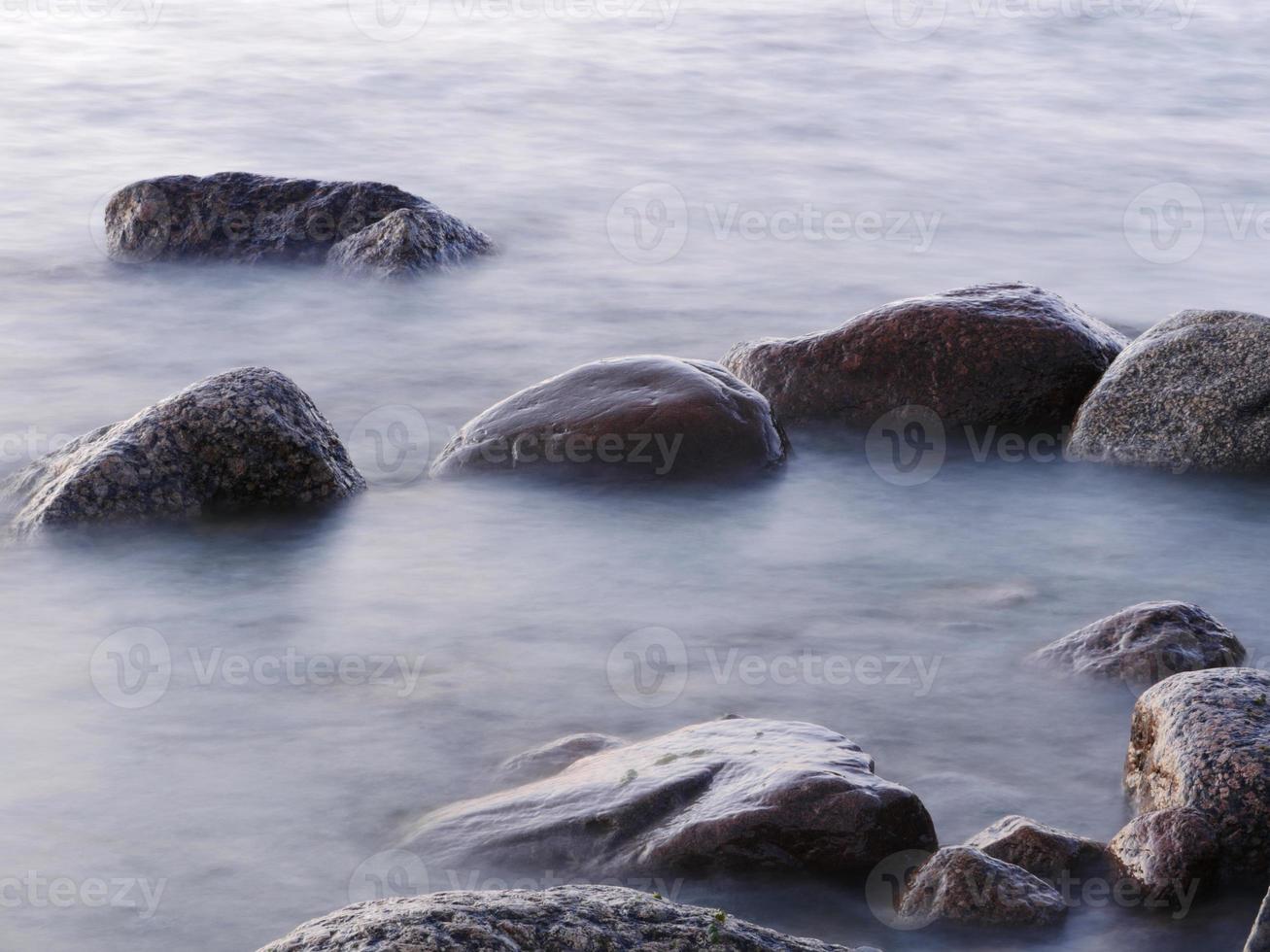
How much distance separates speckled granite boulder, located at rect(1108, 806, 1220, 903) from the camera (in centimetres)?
429

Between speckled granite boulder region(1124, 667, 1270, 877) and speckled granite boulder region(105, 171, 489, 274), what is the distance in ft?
23.9

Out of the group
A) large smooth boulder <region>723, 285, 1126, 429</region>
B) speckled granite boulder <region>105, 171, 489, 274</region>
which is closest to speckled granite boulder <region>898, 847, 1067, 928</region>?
large smooth boulder <region>723, 285, 1126, 429</region>

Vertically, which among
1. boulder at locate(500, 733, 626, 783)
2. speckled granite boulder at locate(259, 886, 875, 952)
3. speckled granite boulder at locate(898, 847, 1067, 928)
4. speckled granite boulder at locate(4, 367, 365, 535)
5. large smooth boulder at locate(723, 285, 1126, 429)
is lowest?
speckled granite boulder at locate(898, 847, 1067, 928)

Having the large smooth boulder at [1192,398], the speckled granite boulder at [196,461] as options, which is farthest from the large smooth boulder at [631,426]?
the large smooth boulder at [1192,398]

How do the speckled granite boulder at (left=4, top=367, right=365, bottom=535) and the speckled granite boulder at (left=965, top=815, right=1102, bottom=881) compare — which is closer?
the speckled granite boulder at (left=965, top=815, right=1102, bottom=881)

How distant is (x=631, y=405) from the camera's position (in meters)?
7.55

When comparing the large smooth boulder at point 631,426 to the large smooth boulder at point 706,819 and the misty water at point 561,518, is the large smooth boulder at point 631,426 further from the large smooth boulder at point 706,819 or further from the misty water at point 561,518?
the large smooth boulder at point 706,819

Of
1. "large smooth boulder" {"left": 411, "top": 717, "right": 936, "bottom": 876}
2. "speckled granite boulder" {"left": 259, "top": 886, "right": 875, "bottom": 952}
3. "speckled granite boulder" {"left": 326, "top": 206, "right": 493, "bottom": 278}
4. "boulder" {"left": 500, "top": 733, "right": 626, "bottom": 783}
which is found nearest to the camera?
"speckled granite boulder" {"left": 259, "top": 886, "right": 875, "bottom": 952}

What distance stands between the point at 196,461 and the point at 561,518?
170cm

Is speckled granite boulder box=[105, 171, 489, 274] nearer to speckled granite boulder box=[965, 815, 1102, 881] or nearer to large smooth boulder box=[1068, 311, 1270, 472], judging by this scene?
large smooth boulder box=[1068, 311, 1270, 472]

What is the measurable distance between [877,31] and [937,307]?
13703 mm

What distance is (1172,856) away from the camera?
170 inches

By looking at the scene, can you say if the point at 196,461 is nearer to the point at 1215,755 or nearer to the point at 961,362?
the point at 961,362

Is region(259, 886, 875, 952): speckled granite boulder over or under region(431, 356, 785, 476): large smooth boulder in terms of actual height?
under
